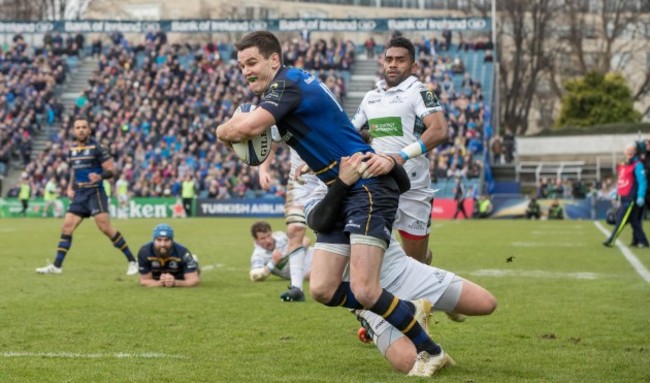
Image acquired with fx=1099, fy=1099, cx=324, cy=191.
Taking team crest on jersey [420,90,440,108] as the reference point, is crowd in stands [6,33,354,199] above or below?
below

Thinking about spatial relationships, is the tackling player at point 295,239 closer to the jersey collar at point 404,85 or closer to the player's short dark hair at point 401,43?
the jersey collar at point 404,85

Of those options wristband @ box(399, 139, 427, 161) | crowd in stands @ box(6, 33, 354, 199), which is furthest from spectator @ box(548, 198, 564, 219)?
wristband @ box(399, 139, 427, 161)

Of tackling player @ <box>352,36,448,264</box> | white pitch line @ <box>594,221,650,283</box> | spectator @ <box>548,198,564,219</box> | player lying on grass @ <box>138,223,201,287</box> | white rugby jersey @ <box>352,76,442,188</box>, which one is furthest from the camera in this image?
spectator @ <box>548,198,564,219</box>

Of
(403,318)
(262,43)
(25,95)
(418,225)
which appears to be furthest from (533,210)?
(262,43)

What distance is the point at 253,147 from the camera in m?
6.99

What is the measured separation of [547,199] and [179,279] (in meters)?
31.4

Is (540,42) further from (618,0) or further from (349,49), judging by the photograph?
(349,49)

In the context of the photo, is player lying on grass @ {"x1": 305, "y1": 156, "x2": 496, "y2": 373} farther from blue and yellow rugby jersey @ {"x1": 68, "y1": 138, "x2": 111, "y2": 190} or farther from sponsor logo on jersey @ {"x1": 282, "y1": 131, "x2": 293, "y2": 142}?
blue and yellow rugby jersey @ {"x1": 68, "y1": 138, "x2": 111, "y2": 190}

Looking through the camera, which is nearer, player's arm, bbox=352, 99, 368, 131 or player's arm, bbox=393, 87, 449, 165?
player's arm, bbox=393, 87, 449, 165

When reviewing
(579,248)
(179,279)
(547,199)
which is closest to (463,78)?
(547,199)

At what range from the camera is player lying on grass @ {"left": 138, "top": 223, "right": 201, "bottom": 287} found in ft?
45.4

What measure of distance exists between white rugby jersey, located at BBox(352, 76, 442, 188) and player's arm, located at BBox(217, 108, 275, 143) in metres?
2.87

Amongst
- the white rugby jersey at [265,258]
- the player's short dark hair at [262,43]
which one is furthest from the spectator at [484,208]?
the player's short dark hair at [262,43]

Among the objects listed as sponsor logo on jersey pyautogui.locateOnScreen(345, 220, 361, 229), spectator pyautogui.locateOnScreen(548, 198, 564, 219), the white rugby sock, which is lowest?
spectator pyautogui.locateOnScreen(548, 198, 564, 219)
